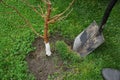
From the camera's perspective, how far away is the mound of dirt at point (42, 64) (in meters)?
3.68

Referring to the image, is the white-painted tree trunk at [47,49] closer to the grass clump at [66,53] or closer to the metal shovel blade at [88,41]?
the grass clump at [66,53]

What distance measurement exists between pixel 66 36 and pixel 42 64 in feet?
2.08

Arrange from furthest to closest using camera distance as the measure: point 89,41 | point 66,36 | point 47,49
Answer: point 66,36
point 89,41
point 47,49

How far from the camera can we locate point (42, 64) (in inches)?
149

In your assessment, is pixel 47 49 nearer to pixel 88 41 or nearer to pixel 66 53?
pixel 66 53

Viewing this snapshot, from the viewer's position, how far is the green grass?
12.0ft

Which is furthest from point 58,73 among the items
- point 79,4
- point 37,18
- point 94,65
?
point 79,4

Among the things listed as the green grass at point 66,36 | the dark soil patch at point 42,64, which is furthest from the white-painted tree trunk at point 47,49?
the green grass at point 66,36

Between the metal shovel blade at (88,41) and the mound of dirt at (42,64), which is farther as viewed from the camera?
the metal shovel blade at (88,41)

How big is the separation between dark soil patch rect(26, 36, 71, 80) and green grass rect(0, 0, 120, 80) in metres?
0.09

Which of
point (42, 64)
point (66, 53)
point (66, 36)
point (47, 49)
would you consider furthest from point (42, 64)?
point (66, 36)

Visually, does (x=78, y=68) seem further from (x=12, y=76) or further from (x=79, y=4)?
(x=79, y=4)

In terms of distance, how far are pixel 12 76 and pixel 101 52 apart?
130 centimetres

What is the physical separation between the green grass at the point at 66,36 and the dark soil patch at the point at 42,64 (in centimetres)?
9
